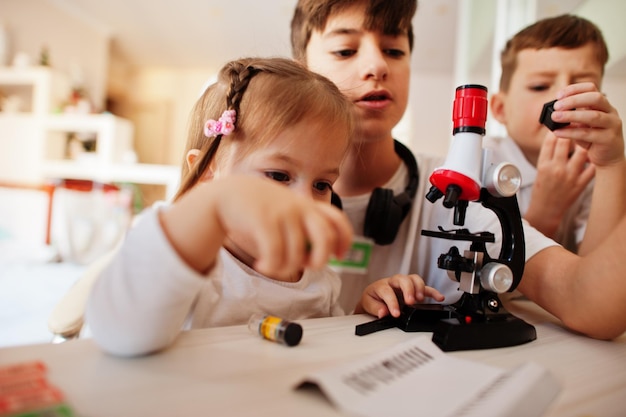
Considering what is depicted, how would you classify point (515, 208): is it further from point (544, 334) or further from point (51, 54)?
point (51, 54)

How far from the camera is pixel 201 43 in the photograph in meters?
5.43

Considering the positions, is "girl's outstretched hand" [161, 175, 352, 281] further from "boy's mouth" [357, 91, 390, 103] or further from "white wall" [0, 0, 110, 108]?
"white wall" [0, 0, 110, 108]

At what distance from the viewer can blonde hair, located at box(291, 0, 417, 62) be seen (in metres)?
0.97

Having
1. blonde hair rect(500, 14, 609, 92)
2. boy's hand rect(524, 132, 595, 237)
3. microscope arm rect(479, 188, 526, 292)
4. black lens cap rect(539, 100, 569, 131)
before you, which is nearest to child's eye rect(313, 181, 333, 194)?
microscope arm rect(479, 188, 526, 292)

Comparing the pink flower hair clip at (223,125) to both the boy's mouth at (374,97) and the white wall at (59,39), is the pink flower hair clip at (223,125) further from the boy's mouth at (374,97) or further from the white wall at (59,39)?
the white wall at (59,39)

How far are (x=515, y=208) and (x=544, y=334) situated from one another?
8.2 inches

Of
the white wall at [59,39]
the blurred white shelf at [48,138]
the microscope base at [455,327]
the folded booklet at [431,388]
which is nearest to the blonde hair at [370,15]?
the microscope base at [455,327]

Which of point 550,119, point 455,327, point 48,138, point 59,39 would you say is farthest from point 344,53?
point 59,39

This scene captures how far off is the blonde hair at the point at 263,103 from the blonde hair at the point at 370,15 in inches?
10.0

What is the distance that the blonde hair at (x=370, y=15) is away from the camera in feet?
3.18

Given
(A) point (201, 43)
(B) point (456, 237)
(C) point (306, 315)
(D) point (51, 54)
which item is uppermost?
(A) point (201, 43)

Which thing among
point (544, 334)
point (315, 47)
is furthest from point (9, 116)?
point (544, 334)

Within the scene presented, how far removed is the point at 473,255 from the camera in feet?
2.05

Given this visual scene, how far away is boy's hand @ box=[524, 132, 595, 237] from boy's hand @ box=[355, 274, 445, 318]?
0.51 m
